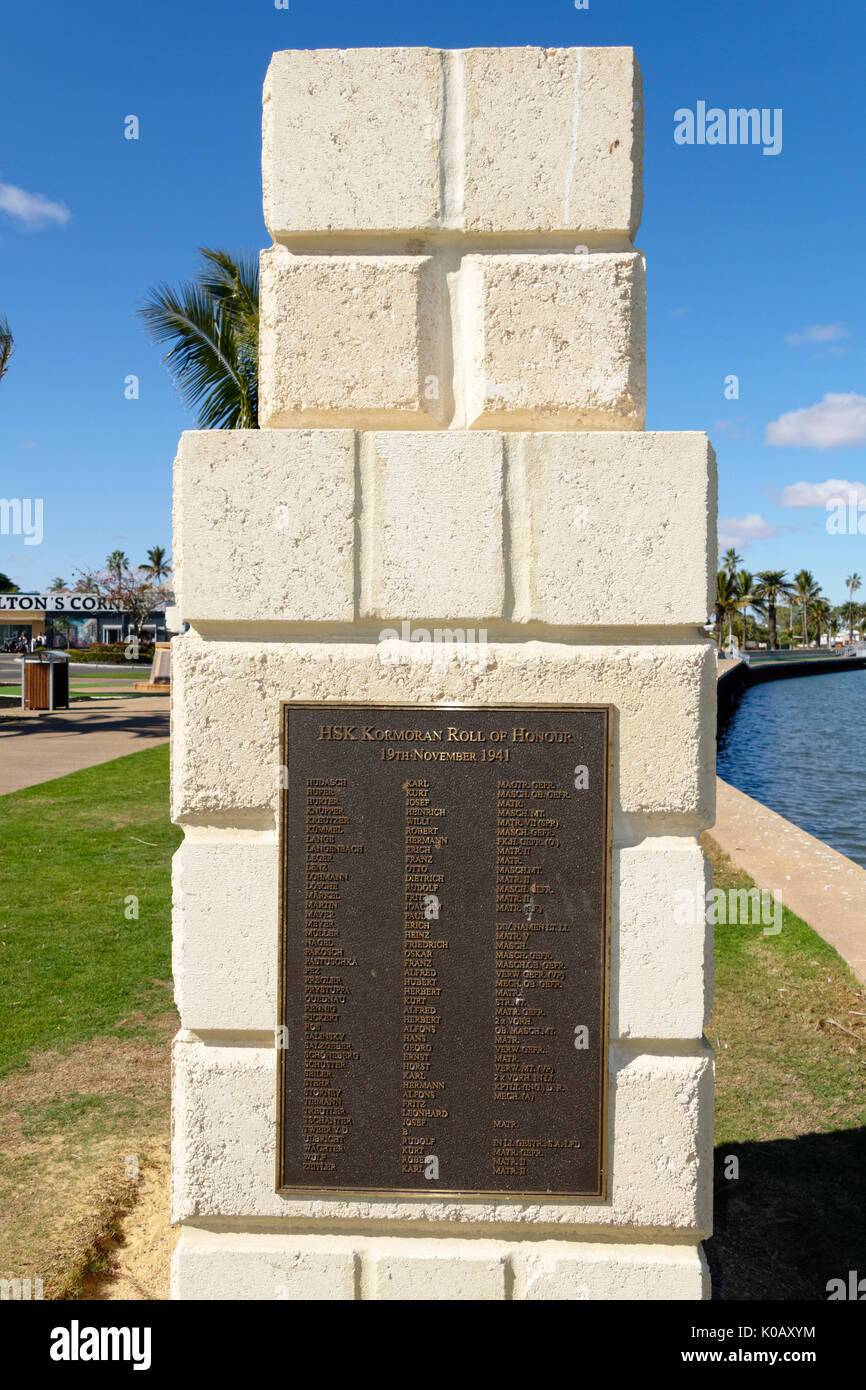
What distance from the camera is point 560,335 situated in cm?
279

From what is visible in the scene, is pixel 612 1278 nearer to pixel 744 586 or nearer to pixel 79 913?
pixel 79 913

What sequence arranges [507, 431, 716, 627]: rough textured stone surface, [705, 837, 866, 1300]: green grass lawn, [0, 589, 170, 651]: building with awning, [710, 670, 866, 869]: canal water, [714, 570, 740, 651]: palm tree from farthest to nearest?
[714, 570, 740, 651]: palm tree, [0, 589, 170, 651]: building with awning, [710, 670, 866, 869]: canal water, [705, 837, 866, 1300]: green grass lawn, [507, 431, 716, 627]: rough textured stone surface

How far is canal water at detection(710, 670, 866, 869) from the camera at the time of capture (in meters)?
14.1

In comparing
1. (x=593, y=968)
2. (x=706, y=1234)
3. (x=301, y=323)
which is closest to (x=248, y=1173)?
(x=593, y=968)

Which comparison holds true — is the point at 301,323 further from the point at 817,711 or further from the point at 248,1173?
the point at 817,711

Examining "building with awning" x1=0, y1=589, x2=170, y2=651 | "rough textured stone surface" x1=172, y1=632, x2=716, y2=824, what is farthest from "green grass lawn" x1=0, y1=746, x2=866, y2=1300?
"building with awning" x1=0, y1=589, x2=170, y2=651

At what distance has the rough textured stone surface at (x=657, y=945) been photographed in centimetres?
271

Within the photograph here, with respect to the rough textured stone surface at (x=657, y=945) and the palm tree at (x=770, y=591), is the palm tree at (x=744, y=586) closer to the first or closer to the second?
the palm tree at (x=770, y=591)

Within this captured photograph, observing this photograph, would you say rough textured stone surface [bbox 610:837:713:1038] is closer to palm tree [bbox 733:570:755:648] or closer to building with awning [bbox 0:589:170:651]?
building with awning [bbox 0:589:170:651]

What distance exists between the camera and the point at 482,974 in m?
2.73

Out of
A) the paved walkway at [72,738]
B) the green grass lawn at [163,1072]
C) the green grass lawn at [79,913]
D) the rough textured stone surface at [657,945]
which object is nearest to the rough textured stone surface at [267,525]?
the rough textured stone surface at [657,945]

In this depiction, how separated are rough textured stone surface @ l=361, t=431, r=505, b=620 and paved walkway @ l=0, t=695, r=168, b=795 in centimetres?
1043

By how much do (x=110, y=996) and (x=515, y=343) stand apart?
4699 millimetres

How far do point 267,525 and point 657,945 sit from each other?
1719 millimetres
